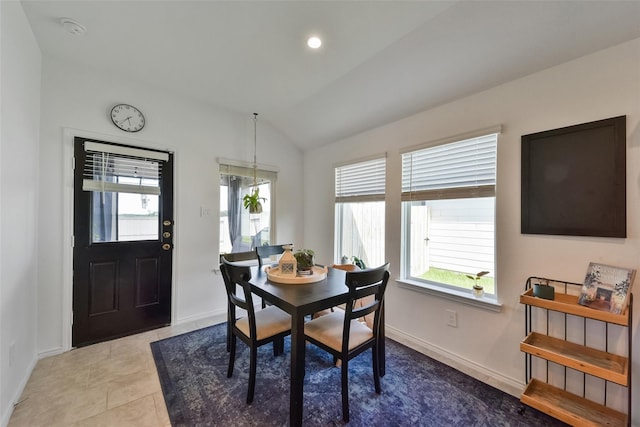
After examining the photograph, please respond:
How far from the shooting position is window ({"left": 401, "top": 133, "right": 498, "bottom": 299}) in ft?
7.07

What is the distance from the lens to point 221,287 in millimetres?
3309

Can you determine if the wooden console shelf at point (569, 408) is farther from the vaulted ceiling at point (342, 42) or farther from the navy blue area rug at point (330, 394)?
the vaulted ceiling at point (342, 42)

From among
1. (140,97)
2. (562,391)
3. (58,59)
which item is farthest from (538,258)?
(58,59)

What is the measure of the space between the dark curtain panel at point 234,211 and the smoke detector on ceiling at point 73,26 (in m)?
1.78

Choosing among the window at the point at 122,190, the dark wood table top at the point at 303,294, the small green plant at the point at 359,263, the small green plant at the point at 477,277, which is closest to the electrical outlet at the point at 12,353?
the window at the point at 122,190

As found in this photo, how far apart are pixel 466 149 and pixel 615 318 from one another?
56.7 inches

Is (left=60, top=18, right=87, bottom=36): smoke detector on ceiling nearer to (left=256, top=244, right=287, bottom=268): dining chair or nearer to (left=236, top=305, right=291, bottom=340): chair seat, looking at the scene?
(left=256, top=244, right=287, bottom=268): dining chair

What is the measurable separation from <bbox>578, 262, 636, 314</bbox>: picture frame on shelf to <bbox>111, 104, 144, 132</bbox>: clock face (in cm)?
390

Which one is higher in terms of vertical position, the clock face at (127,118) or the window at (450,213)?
the clock face at (127,118)

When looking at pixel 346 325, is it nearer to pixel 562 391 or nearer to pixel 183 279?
pixel 562 391

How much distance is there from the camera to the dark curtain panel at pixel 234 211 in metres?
3.40

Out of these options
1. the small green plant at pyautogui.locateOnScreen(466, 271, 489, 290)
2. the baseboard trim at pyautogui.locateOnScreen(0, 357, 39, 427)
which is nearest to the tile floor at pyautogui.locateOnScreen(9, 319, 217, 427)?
the baseboard trim at pyautogui.locateOnScreen(0, 357, 39, 427)

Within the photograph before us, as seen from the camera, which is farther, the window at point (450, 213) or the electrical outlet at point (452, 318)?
the electrical outlet at point (452, 318)

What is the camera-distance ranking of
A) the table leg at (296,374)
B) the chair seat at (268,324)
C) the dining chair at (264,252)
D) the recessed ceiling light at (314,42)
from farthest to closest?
the dining chair at (264,252) < the recessed ceiling light at (314,42) < the chair seat at (268,324) < the table leg at (296,374)
